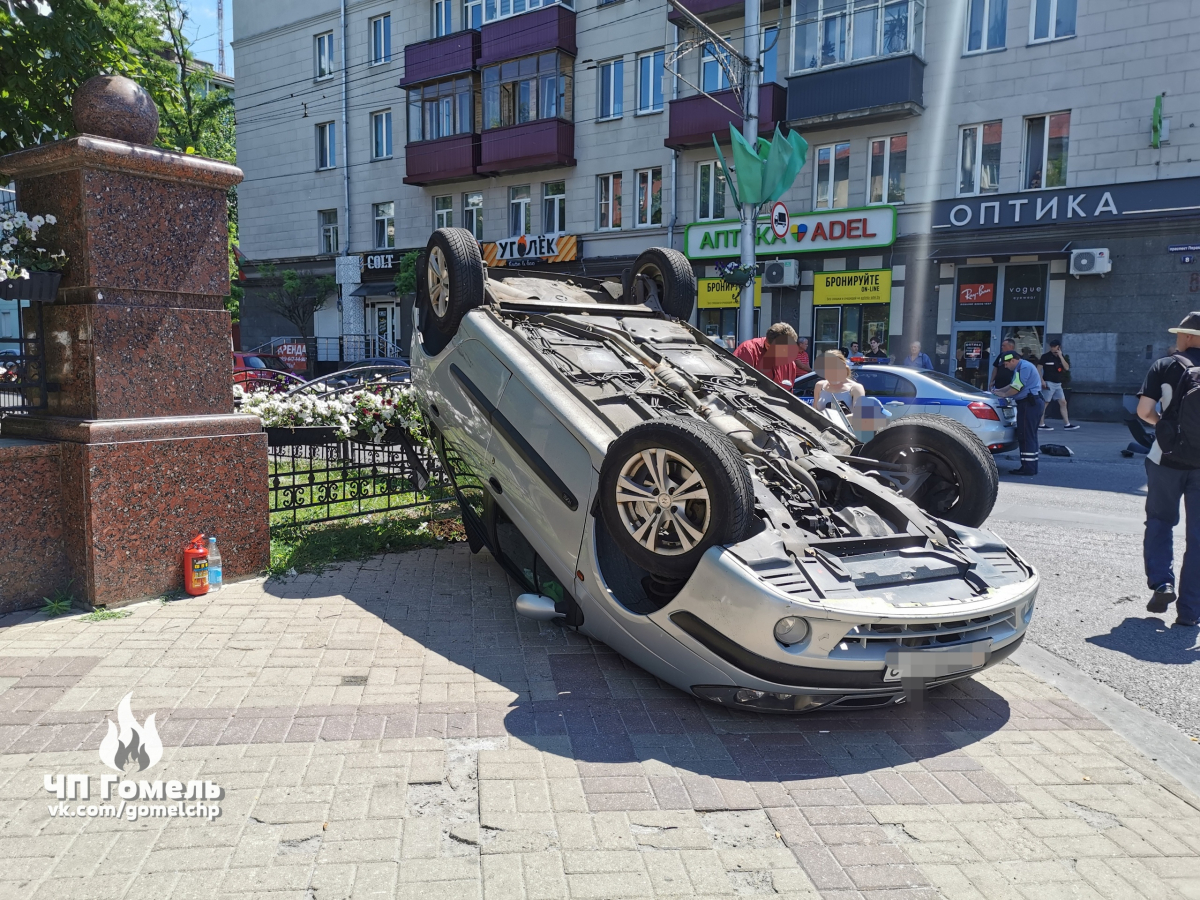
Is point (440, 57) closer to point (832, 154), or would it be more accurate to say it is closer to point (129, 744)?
point (832, 154)

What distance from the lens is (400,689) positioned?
4102 mm

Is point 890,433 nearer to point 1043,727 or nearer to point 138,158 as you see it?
point 1043,727

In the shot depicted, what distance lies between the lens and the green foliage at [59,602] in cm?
489

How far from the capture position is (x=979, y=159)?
2042 cm

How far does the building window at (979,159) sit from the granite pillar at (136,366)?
19.3 meters

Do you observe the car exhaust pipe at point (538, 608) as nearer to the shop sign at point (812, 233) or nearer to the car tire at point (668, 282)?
the car tire at point (668, 282)

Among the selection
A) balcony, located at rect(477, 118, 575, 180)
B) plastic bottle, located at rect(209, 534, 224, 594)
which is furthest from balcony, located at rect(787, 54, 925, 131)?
plastic bottle, located at rect(209, 534, 224, 594)

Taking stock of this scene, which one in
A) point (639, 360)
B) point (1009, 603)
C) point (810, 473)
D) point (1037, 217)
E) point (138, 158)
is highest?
point (1037, 217)

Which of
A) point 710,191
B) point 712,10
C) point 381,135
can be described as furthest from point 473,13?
point 710,191

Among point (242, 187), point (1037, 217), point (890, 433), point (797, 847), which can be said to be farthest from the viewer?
point (242, 187)

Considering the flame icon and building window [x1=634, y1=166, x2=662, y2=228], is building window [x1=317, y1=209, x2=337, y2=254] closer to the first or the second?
building window [x1=634, y1=166, x2=662, y2=228]

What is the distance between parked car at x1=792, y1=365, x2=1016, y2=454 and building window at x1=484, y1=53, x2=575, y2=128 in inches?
710

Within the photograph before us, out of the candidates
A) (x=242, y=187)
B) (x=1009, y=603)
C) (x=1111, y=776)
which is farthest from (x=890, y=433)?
(x=242, y=187)

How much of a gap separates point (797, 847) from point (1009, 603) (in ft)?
5.42
